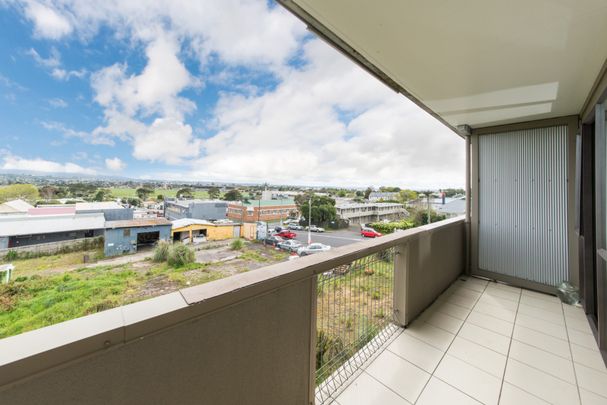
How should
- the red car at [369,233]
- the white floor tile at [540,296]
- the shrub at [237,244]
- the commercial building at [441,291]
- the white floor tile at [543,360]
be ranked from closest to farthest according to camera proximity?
the commercial building at [441,291] < the shrub at [237,244] < the white floor tile at [543,360] < the red car at [369,233] < the white floor tile at [540,296]

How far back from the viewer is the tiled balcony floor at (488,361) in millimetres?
1692

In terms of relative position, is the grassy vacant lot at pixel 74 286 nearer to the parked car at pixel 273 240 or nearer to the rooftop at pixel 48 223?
the rooftop at pixel 48 223

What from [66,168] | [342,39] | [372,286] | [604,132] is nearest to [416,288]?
[372,286]

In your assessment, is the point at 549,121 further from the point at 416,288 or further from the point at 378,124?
the point at 416,288

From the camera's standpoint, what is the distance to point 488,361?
79.6 inches

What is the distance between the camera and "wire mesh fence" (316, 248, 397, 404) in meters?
1.69

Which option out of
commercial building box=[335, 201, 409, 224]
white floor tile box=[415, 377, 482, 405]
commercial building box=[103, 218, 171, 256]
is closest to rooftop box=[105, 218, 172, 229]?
commercial building box=[103, 218, 171, 256]

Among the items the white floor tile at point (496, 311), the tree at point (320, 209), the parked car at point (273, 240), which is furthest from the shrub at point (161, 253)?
the white floor tile at point (496, 311)

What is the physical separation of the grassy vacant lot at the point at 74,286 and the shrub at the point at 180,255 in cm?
2

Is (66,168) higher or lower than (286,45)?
lower

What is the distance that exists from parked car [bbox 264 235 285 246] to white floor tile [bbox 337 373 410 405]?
1217 mm

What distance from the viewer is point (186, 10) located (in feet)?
4.03

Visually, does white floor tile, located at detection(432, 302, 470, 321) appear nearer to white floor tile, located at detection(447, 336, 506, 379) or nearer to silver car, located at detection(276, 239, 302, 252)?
white floor tile, located at detection(447, 336, 506, 379)

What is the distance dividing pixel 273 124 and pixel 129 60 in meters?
1.09
